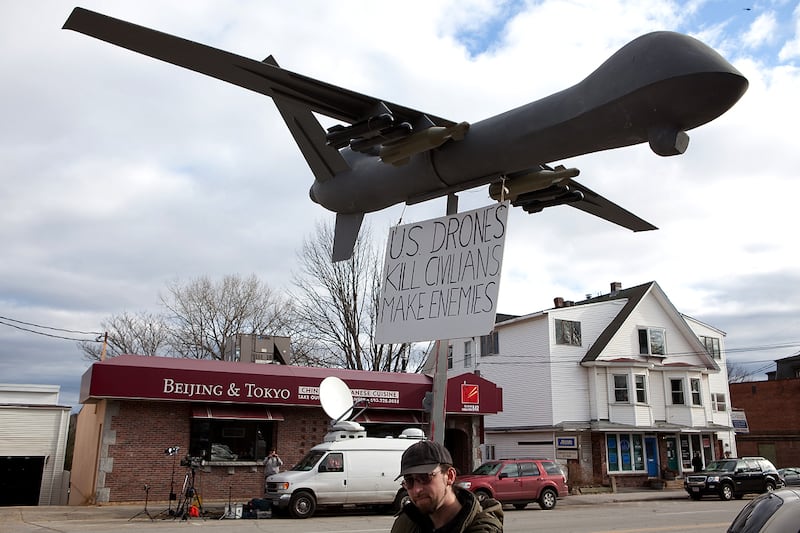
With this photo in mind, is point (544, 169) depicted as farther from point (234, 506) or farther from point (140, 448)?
point (140, 448)

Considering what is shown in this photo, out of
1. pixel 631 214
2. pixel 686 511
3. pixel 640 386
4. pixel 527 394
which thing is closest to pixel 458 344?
pixel 527 394

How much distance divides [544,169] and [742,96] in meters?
1.52

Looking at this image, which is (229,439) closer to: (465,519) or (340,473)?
(340,473)

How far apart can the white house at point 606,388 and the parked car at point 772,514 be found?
24.2 meters

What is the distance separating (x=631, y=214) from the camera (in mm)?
5395

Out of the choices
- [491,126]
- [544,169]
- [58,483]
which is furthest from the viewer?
[58,483]

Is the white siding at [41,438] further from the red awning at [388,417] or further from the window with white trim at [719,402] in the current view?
the window with white trim at [719,402]

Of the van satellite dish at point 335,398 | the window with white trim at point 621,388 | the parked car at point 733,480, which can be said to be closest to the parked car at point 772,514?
the van satellite dish at point 335,398

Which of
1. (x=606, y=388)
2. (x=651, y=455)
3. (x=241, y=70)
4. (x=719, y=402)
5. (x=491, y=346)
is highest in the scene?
(x=491, y=346)

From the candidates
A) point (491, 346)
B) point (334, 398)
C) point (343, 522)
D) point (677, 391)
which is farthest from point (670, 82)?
point (677, 391)

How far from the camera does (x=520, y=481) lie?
2112 cm

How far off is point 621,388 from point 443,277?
30.6 meters

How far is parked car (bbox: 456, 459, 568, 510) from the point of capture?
20.6 metres

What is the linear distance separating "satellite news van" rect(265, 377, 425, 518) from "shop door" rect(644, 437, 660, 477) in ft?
58.1
